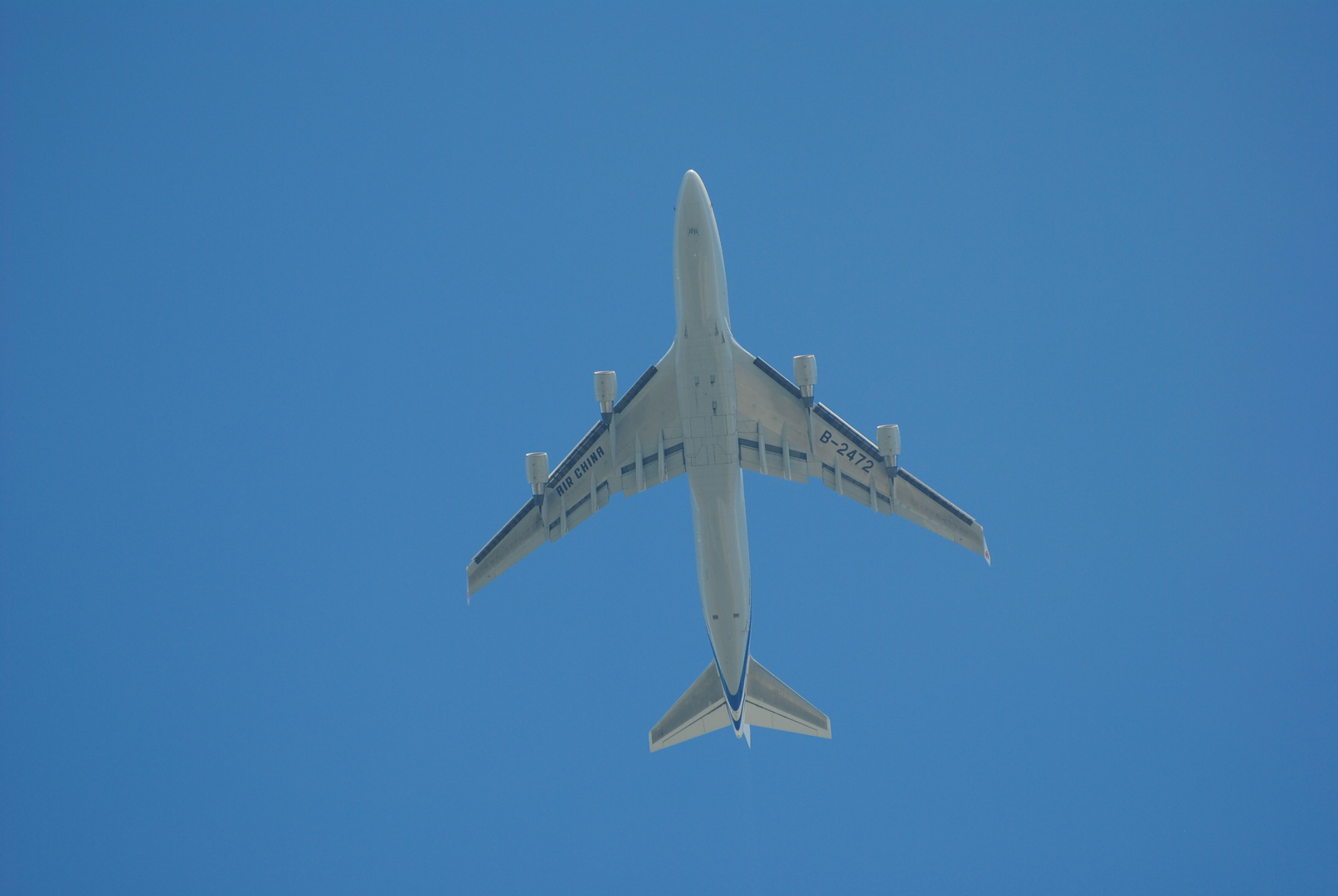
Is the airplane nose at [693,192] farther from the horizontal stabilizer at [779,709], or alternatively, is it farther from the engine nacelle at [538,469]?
the horizontal stabilizer at [779,709]

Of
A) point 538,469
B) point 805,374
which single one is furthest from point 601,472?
point 805,374

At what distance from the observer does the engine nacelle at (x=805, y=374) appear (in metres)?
43.3

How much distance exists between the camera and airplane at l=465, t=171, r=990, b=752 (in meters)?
42.2

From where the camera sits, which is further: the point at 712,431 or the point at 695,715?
the point at 695,715

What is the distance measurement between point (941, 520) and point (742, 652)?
33.3 feet

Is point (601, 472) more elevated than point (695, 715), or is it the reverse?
point (601, 472)

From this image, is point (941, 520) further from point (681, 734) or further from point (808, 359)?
point (681, 734)

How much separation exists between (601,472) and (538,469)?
3042 millimetres

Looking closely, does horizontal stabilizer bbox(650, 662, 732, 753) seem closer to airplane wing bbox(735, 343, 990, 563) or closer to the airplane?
the airplane

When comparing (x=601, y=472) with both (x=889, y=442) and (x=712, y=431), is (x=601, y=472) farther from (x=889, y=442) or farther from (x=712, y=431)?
(x=889, y=442)

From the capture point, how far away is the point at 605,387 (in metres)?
43.4

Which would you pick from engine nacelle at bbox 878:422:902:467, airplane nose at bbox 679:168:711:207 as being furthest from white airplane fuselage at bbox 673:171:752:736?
engine nacelle at bbox 878:422:902:467

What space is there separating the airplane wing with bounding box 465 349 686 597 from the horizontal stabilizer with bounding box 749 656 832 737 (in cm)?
933

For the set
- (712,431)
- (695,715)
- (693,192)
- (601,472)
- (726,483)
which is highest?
(693,192)
